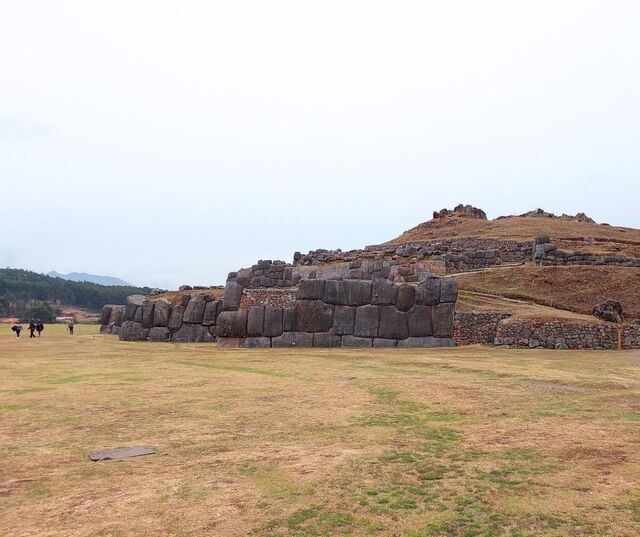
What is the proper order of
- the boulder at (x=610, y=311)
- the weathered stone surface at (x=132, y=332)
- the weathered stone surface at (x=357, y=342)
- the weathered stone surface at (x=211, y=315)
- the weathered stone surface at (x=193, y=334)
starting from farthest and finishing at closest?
the weathered stone surface at (x=132, y=332)
the weathered stone surface at (x=211, y=315)
the weathered stone surface at (x=193, y=334)
the weathered stone surface at (x=357, y=342)
the boulder at (x=610, y=311)

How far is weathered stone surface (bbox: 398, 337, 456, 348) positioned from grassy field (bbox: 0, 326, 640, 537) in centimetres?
893

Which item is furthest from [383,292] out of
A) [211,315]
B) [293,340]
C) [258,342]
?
[211,315]

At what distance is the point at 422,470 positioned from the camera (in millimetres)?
5859

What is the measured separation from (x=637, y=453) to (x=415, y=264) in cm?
2535

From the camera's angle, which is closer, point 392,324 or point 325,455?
point 325,455

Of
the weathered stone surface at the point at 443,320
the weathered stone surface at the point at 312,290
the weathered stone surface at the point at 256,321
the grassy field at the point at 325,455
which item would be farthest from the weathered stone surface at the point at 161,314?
the grassy field at the point at 325,455

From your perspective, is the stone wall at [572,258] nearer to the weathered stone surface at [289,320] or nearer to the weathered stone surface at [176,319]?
the weathered stone surface at [289,320]

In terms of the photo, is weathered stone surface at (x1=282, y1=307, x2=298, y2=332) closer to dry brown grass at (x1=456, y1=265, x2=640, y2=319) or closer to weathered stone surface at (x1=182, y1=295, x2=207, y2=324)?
weathered stone surface at (x1=182, y1=295, x2=207, y2=324)

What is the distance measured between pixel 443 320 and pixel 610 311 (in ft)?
19.3

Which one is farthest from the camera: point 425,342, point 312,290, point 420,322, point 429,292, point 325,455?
point 312,290

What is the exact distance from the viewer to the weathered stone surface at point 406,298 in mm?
22922

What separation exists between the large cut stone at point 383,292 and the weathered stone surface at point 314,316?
188 cm

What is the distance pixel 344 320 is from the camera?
23484 millimetres

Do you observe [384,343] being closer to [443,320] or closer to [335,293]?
[443,320]
